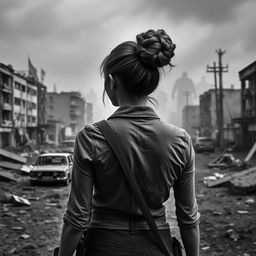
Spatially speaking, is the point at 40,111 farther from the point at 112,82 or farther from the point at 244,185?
the point at 112,82

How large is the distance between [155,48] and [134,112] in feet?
1.09

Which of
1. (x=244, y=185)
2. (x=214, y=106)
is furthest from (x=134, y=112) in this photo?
(x=214, y=106)

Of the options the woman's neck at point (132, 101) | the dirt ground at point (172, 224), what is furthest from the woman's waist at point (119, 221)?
the dirt ground at point (172, 224)

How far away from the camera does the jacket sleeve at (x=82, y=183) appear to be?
164 centimetres

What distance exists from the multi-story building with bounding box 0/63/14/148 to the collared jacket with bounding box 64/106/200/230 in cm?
4417

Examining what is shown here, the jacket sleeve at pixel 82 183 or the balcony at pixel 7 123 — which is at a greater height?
the balcony at pixel 7 123

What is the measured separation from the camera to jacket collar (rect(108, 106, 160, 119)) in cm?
173

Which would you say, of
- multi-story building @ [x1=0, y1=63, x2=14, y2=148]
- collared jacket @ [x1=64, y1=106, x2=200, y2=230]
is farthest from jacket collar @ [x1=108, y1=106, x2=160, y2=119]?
multi-story building @ [x1=0, y1=63, x2=14, y2=148]

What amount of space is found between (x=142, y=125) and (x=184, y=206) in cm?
51

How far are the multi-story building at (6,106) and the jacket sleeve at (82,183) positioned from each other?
44.2m

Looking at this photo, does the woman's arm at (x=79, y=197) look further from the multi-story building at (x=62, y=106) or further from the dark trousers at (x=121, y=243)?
the multi-story building at (x=62, y=106)

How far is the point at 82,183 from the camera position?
5.44 ft

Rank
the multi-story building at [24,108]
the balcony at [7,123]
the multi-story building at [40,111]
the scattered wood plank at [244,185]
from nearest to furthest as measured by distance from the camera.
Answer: the scattered wood plank at [244,185], the balcony at [7,123], the multi-story building at [24,108], the multi-story building at [40,111]

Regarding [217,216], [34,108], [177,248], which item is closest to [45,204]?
[217,216]
